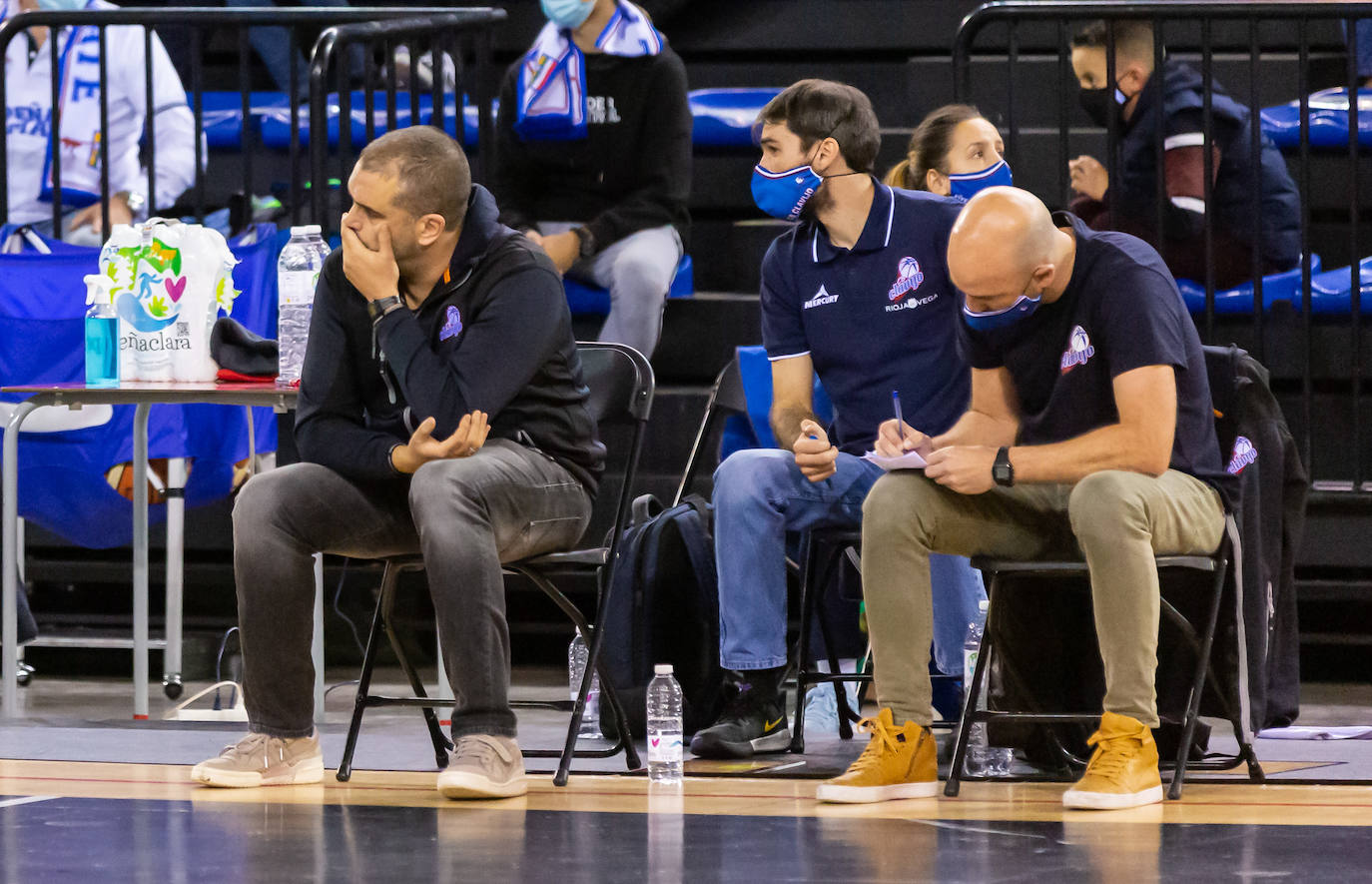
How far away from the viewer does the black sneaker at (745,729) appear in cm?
392

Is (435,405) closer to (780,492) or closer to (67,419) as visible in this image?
(780,492)

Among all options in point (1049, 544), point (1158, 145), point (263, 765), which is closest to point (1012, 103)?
point (1158, 145)

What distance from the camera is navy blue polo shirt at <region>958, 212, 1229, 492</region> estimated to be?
11.2 ft

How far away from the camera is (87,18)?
5359 millimetres

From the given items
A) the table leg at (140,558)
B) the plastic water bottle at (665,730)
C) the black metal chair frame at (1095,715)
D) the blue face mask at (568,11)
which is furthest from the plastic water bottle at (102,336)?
the black metal chair frame at (1095,715)

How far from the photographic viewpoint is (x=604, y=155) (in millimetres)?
5645

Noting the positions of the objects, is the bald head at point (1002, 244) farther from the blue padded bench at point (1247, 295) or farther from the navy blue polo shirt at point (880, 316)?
the blue padded bench at point (1247, 295)

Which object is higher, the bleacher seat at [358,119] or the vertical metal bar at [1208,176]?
the bleacher seat at [358,119]

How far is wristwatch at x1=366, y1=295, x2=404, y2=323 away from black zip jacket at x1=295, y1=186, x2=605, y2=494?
0.02 metres

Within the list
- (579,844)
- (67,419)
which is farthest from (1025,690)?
(67,419)

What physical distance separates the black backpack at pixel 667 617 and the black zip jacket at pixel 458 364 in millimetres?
306

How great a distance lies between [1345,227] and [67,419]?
12.0ft

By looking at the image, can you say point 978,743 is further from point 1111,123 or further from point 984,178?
point 1111,123

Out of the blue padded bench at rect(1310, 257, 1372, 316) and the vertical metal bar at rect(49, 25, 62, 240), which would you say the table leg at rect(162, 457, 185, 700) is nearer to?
the vertical metal bar at rect(49, 25, 62, 240)
